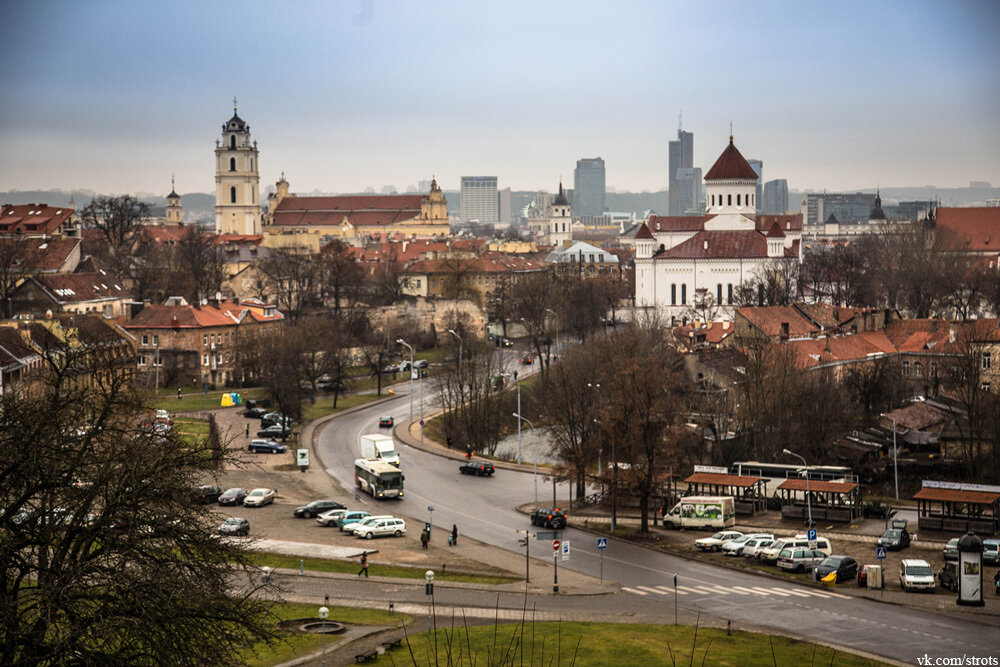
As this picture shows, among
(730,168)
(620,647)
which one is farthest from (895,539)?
(730,168)

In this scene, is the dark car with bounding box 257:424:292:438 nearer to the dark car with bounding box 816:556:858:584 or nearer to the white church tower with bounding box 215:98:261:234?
the dark car with bounding box 816:556:858:584

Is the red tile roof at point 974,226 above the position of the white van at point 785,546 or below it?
above

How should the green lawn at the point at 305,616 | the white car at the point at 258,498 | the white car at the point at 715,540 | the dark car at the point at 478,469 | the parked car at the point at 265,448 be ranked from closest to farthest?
1. the green lawn at the point at 305,616
2. the white car at the point at 715,540
3. the white car at the point at 258,498
4. the dark car at the point at 478,469
5. the parked car at the point at 265,448

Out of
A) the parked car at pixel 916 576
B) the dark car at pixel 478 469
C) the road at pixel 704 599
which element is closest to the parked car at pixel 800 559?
the road at pixel 704 599

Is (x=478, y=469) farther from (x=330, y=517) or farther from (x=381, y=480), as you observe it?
(x=330, y=517)

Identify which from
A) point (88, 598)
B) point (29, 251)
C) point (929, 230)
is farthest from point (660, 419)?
point (929, 230)

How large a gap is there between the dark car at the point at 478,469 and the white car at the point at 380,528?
38.1 ft

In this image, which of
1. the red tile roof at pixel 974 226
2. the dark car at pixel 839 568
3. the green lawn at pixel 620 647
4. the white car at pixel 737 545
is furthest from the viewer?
the red tile roof at pixel 974 226

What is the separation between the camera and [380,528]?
1678 inches

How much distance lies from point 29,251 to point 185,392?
27464 mm

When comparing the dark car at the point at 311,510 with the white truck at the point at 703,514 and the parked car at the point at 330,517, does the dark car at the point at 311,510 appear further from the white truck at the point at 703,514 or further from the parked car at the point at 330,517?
the white truck at the point at 703,514

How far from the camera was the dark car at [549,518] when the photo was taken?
144ft

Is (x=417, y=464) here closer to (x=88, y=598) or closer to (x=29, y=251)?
(x=88, y=598)

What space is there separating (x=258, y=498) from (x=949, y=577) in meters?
24.4
